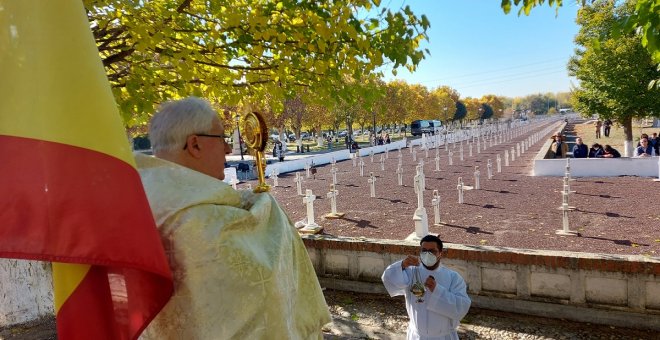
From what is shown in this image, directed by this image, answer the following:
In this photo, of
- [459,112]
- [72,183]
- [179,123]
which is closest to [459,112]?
[459,112]

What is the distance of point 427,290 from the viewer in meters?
3.30

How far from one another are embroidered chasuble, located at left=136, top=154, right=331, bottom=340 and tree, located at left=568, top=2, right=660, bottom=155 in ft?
72.2

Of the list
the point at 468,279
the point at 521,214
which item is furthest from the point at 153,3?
the point at 521,214

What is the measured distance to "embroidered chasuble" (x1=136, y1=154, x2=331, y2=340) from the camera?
4.45 ft

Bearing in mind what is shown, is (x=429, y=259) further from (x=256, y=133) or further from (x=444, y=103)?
(x=444, y=103)

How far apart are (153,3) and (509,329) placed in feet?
20.2

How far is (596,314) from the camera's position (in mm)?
5336

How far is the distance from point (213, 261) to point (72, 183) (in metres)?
0.47

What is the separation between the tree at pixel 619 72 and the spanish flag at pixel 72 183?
2225cm

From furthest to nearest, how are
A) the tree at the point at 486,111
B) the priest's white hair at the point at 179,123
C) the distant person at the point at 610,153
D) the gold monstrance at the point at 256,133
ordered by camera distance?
1. the tree at the point at 486,111
2. the distant person at the point at 610,153
3. the gold monstrance at the point at 256,133
4. the priest's white hair at the point at 179,123

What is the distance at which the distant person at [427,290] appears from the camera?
131 inches

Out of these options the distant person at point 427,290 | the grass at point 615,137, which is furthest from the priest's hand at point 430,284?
the grass at point 615,137

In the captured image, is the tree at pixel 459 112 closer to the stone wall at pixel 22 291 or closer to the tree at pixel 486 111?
the tree at pixel 486 111

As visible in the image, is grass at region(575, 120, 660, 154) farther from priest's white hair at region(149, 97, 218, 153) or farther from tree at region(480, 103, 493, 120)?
tree at region(480, 103, 493, 120)
